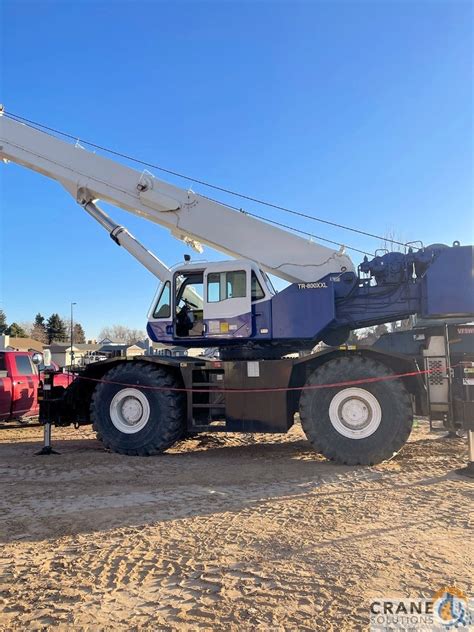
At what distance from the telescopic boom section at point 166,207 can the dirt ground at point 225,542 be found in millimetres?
3818

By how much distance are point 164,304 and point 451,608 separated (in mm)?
6986

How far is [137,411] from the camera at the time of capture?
8609 millimetres

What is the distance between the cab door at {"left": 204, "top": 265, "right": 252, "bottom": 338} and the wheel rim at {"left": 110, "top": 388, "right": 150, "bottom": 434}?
1.68 m

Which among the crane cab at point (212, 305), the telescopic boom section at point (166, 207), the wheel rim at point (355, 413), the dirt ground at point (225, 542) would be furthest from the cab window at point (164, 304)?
the wheel rim at point (355, 413)

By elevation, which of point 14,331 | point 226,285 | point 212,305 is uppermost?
point 14,331

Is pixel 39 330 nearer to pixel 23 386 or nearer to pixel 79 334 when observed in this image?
pixel 79 334

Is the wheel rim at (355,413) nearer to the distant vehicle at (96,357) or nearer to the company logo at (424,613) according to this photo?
the company logo at (424,613)

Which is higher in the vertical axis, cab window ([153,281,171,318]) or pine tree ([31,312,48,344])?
pine tree ([31,312,48,344])

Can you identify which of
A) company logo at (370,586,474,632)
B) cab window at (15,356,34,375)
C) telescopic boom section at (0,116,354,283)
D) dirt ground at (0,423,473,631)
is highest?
telescopic boom section at (0,116,354,283)

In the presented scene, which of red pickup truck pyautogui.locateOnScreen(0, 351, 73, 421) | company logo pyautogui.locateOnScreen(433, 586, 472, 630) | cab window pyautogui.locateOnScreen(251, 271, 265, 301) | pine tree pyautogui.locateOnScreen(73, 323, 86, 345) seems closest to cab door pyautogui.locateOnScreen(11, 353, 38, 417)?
red pickup truck pyautogui.locateOnScreen(0, 351, 73, 421)

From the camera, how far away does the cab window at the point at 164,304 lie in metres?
9.13

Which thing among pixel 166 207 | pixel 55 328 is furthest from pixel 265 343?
pixel 55 328

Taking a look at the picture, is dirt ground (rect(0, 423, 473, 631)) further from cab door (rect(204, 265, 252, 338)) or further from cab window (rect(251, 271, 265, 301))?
cab window (rect(251, 271, 265, 301))

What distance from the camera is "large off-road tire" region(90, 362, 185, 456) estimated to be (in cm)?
834
